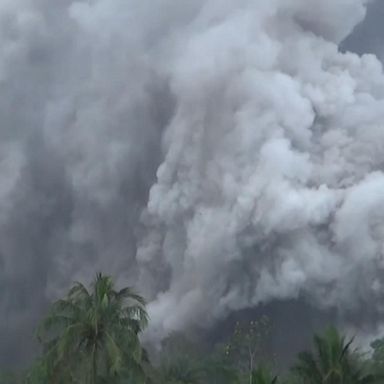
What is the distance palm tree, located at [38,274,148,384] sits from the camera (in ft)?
111

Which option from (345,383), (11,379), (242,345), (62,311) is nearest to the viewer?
(345,383)

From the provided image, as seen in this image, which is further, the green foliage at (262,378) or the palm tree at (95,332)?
the palm tree at (95,332)

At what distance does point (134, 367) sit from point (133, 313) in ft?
7.99

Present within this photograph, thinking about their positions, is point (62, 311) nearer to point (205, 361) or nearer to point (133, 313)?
point (133, 313)

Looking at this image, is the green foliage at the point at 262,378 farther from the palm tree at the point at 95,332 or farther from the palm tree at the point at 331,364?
the palm tree at the point at 95,332

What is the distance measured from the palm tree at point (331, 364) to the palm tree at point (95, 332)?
6.59m

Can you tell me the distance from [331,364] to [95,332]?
30.6 ft

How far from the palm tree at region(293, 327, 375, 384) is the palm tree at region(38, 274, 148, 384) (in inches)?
259

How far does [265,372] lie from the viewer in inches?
1153

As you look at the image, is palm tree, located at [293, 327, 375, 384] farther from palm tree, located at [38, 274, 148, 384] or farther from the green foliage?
palm tree, located at [38, 274, 148, 384]

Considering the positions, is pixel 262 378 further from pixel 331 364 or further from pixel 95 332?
pixel 95 332

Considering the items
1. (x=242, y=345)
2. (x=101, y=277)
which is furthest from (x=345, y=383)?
(x=242, y=345)

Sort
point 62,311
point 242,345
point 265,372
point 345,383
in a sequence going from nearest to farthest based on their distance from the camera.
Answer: point 265,372
point 345,383
point 62,311
point 242,345

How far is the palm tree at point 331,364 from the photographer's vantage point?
3209 cm
